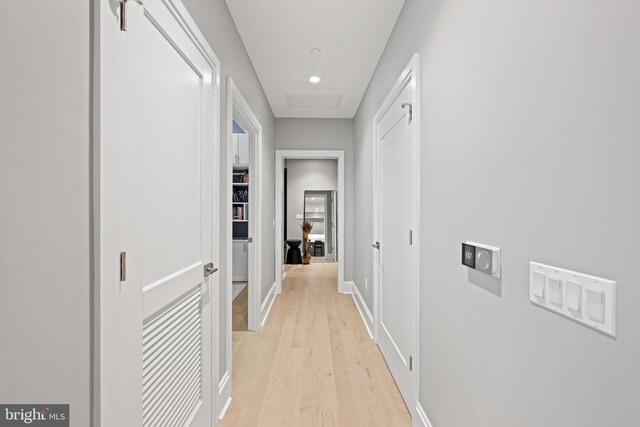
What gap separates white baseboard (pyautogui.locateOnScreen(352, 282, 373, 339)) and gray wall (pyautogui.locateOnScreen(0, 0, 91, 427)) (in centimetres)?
264

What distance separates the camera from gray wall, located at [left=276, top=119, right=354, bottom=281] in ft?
15.0

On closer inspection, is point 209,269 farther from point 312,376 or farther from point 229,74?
point 229,74

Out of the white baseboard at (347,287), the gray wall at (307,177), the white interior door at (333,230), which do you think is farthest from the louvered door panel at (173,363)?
the white interior door at (333,230)

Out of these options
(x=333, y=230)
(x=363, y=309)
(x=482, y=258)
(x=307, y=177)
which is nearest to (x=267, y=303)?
(x=363, y=309)

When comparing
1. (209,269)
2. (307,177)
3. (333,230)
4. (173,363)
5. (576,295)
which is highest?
(307,177)

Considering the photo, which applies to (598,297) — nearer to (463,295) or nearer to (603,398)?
(603,398)

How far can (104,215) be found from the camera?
0.86m

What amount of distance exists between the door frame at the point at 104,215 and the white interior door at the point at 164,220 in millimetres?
31

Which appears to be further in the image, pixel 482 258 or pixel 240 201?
pixel 240 201

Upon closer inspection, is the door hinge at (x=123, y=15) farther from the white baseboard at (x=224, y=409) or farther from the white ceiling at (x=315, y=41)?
the white baseboard at (x=224, y=409)

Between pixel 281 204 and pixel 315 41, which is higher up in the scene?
pixel 315 41

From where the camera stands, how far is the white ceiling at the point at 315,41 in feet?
6.94

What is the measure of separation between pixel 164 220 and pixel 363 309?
2.79 m

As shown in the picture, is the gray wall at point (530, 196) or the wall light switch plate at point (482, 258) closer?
the gray wall at point (530, 196)
